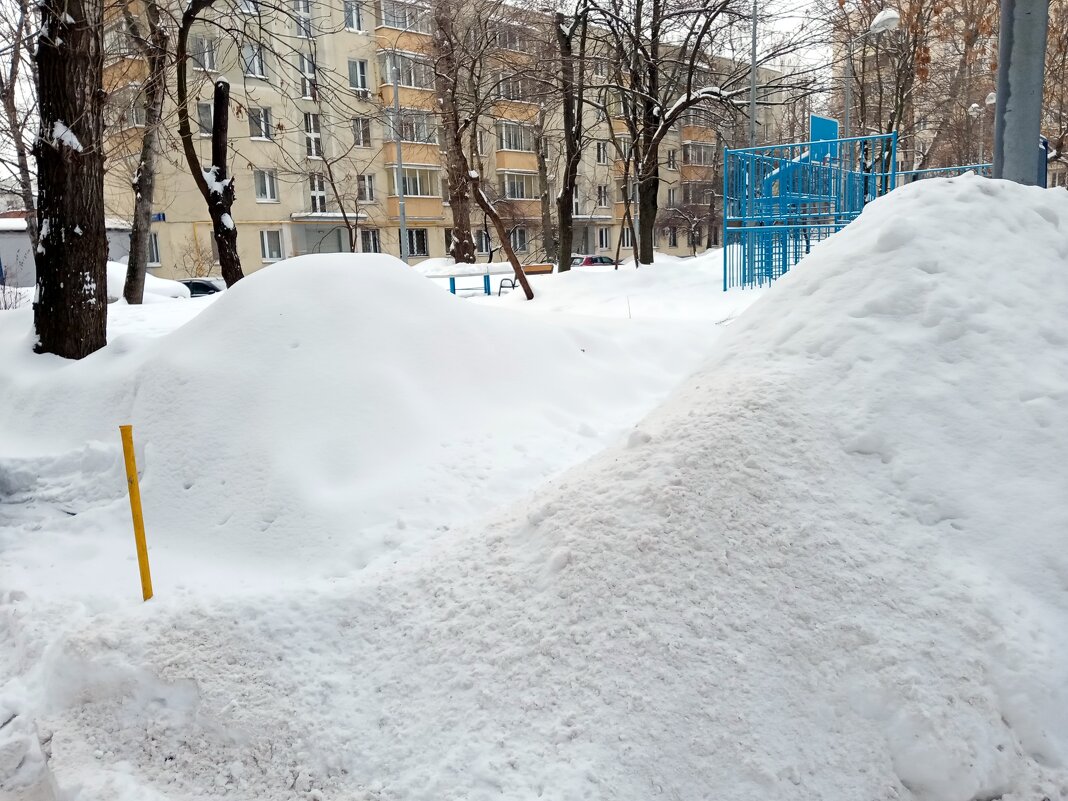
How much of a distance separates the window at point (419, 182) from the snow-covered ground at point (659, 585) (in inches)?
1499

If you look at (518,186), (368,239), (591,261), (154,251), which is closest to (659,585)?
(591,261)

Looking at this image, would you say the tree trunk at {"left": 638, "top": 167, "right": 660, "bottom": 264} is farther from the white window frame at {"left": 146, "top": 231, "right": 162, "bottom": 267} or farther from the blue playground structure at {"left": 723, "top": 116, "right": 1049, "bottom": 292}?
the white window frame at {"left": 146, "top": 231, "right": 162, "bottom": 267}

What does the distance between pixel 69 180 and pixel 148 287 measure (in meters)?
14.8

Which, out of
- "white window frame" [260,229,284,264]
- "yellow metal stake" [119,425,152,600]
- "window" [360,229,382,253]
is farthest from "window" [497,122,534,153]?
"yellow metal stake" [119,425,152,600]

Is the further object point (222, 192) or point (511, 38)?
point (511, 38)

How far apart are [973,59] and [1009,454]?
26.6 meters

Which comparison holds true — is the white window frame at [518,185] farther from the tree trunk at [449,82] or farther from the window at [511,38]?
the tree trunk at [449,82]

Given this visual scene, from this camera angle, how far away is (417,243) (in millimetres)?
43250

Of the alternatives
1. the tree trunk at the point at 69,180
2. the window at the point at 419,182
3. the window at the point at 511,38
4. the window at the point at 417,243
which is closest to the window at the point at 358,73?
the window at the point at 419,182

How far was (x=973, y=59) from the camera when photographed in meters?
24.9

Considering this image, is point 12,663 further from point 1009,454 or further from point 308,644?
point 1009,454

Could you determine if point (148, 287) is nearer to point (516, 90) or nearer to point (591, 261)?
point (516, 90)

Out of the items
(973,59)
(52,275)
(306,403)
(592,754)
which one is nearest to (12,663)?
(306,403)

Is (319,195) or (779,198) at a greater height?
(319,195)
